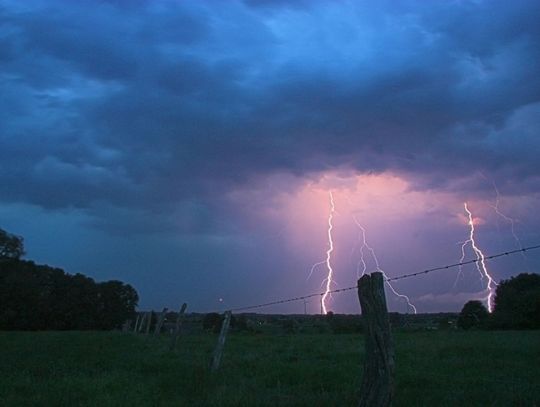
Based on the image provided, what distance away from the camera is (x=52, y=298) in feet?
208

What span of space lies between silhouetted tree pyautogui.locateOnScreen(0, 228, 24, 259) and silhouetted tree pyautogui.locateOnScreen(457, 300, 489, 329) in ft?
165

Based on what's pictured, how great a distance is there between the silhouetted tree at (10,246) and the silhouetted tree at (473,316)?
50.3 m

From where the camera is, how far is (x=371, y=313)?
22.2ft

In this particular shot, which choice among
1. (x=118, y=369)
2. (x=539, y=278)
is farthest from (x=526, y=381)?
(x=539, y=278)

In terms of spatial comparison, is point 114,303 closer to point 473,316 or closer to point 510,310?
point 473,316

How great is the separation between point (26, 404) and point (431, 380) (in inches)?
263

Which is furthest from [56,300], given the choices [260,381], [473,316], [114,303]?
[260,381]

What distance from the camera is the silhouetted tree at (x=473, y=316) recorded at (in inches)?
2069

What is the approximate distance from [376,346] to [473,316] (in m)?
53.0

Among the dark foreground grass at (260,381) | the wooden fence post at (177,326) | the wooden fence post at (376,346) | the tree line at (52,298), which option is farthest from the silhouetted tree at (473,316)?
the wooden fence post at (376,346)

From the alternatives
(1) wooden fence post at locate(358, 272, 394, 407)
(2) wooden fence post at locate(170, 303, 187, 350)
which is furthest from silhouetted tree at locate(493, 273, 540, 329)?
(1) wooden fence post at locate(358, 272, 394, 407)

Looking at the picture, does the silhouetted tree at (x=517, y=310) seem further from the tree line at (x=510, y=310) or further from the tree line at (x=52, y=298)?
the tree line at (x=52, y=298)

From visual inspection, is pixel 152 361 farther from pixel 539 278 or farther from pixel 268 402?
pixel 539 278

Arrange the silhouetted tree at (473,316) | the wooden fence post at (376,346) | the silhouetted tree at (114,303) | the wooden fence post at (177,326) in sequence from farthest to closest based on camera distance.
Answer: the silhouetted tree at (114,303), the silhouetted tree at (473,316), the wooden fence post at (177,326), the wooden fence post at (376,346)
